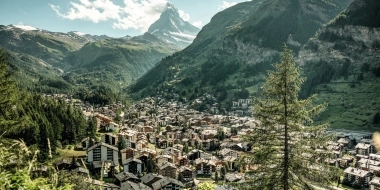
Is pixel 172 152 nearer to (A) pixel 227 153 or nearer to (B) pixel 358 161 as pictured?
(A) pixel 227 153

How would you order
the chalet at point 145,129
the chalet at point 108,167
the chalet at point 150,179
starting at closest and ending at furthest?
the chalet at point 150,179 → the chalet at point 108,167 → the chalet at point 145,129

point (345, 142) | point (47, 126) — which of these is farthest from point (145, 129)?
point (345, 142)

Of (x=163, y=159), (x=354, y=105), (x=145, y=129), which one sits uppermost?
(x=354, y=105)

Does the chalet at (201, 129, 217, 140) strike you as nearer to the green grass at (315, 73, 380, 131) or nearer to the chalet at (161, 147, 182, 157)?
the chalet at (161, 147, 182, 157)

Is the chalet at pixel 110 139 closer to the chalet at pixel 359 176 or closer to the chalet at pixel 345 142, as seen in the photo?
the chalet at pixel 359 176

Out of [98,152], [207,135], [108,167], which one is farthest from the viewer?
[207,135]

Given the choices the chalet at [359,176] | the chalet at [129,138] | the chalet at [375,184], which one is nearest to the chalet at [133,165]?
the chalet at [129,138]
